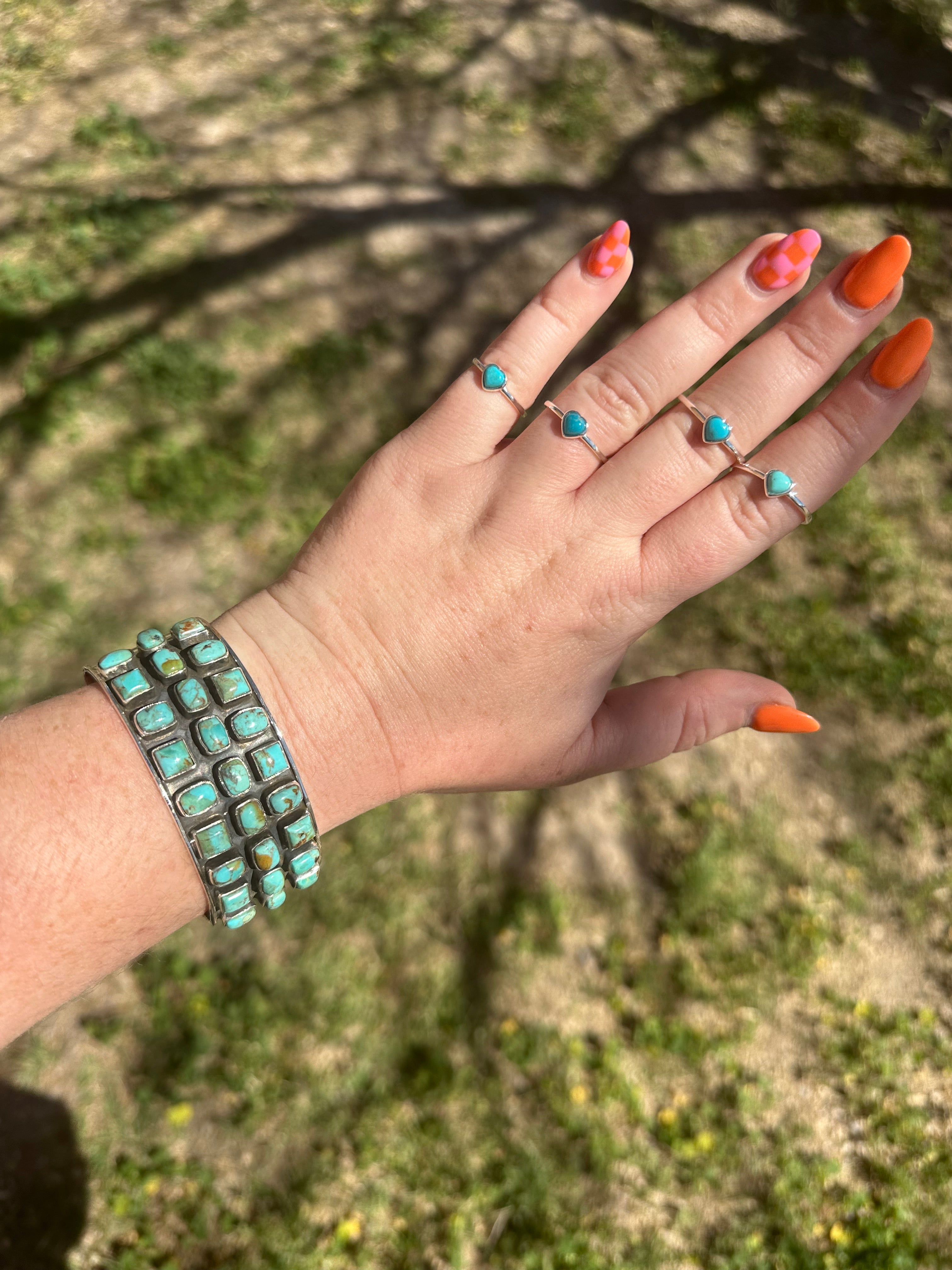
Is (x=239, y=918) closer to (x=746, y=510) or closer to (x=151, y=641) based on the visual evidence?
(x=151, y=641)

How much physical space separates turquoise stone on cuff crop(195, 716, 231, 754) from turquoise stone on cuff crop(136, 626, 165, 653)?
7.8 inches

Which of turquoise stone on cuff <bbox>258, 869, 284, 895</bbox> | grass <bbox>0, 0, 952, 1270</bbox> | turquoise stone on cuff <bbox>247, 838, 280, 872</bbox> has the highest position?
turquoise stone on cuff <bbox>247, 838, 280, 872</bbox>

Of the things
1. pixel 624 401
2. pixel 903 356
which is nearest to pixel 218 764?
pixel 624 401

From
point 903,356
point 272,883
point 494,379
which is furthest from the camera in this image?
point 494,379

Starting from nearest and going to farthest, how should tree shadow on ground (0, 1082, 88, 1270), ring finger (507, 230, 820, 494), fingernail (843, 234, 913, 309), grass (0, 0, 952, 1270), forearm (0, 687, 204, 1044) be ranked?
forearm (0, 687, 204, 1044)
fingernail (843, 234, 913, 309)
ring finger (507, 230, 820, 494)
tree shadow on ground (0, 1082, 88, 1270)
grass (0, 0, 952, 1270)

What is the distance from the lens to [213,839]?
1.75 m

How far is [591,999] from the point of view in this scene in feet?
11.6

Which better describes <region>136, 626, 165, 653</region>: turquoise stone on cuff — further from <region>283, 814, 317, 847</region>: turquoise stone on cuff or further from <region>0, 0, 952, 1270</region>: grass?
<region>0, 0, 952, 1270</region>: grass

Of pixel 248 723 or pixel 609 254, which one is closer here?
pixel 248 723

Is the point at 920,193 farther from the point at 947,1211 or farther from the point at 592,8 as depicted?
the point at 947,1211

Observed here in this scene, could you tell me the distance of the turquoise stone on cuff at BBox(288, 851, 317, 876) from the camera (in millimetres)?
1853

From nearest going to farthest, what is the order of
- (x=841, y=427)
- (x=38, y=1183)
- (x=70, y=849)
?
(x=70, y=849) < (x=841, y=427) < (x=38, y=1183)

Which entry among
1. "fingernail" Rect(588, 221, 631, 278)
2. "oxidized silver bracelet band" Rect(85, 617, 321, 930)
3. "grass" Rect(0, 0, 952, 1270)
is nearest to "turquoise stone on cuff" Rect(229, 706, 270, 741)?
"oxidized silver bracelet band" Rect(85, 617, 321, 930)

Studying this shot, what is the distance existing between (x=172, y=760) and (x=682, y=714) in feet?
4.06
